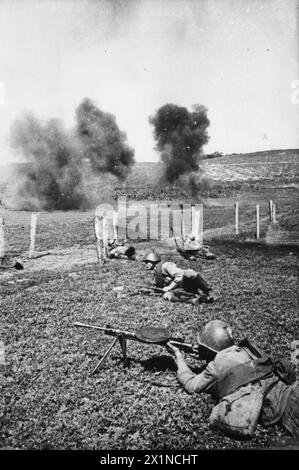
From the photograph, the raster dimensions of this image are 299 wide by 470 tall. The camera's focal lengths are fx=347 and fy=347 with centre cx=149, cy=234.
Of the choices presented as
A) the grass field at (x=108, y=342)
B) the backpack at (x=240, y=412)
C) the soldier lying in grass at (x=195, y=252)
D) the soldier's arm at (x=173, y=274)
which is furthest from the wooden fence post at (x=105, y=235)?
the backpack at (x=240, y=412)

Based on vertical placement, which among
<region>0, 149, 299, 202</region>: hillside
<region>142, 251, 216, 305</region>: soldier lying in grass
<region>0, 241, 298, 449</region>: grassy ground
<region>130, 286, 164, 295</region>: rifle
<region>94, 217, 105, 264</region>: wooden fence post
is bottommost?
<region>0, 241, 298, 449</region>: grassy ground

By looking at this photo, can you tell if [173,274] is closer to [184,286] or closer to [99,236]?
[184,286]

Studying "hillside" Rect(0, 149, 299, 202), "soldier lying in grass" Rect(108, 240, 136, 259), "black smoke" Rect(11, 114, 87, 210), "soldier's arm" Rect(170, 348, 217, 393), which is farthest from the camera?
"hillside" Rect(0, 149, 299, 202)

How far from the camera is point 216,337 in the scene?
5434 millimetres

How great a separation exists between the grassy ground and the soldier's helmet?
2.58 ft

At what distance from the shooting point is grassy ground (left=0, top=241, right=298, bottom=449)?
4484mm

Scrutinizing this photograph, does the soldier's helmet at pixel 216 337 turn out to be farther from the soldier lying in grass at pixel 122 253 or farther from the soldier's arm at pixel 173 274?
the soldier lying in grass at pixel 122 253

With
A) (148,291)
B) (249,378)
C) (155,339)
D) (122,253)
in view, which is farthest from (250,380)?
(122,253)

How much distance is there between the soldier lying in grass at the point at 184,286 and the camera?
9.40 meters

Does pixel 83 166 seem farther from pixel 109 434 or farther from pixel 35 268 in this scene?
pixel 109 434

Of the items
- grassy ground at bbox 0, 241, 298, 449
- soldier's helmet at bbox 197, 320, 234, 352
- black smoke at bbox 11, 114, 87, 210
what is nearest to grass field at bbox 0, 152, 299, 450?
grassy ground at bbox 0, 241, 298, 449

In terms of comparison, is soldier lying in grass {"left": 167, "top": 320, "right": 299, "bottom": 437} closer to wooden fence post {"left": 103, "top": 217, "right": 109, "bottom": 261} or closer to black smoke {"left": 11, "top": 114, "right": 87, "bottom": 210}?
wooden fence post {"left": 103, "top": 217, "right": 109, "bottom": 261}

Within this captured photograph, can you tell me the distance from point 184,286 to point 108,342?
3.49m

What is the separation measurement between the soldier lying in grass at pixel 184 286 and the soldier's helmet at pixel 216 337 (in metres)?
3.42
